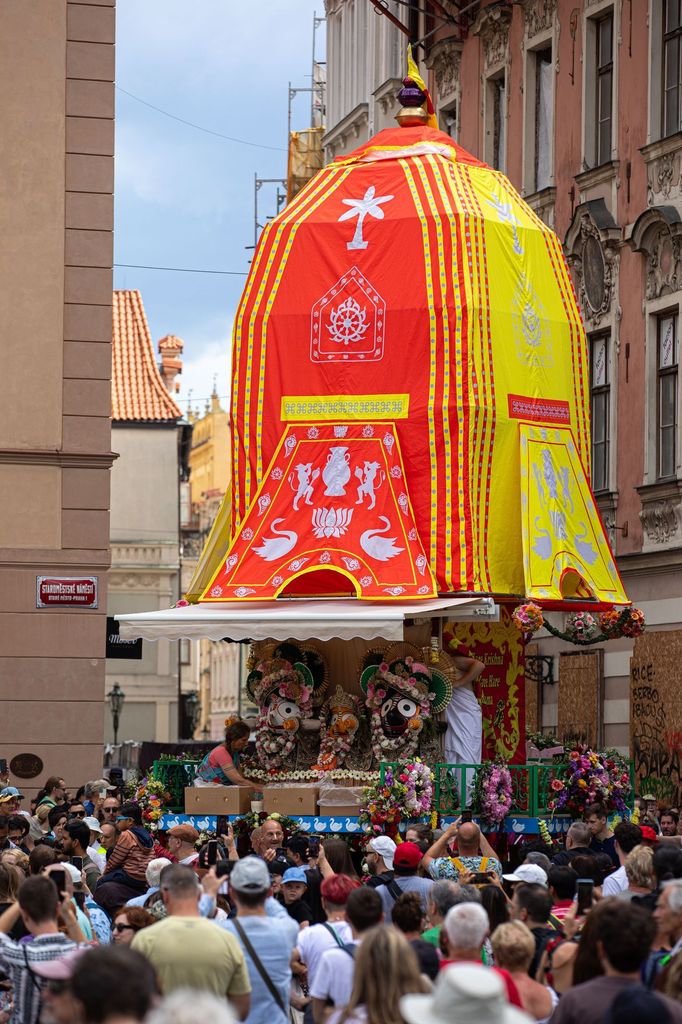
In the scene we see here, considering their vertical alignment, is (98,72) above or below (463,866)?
above

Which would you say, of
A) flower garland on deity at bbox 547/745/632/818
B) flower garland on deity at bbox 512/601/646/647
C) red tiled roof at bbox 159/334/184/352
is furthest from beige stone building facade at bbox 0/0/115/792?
red tiled roof at bbox 159/334/184/352

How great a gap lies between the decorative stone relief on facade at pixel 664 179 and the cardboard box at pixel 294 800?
1051cm

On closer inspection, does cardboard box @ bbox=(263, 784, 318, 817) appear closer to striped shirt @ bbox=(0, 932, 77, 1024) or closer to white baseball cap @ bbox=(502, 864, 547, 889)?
white baseball cap @ bbox=(502, 864, 547, 889)

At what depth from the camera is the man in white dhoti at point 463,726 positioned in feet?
70.0

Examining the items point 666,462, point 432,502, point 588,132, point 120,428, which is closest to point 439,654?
point 432,502

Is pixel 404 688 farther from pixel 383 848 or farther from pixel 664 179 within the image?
pixel 664 179

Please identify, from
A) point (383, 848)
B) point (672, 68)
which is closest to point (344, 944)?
point (383, 848)

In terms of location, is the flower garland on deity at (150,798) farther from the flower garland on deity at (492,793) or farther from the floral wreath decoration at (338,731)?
the flower garland on deity at (492,793)

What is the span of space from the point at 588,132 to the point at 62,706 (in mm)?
11339

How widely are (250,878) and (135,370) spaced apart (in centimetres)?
5499

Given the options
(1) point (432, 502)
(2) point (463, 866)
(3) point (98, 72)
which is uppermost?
(3) point (98, 72)

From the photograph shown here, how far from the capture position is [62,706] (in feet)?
83.5

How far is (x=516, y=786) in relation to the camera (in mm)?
21047

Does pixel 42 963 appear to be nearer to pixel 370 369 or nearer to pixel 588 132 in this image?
pixel 370 369
